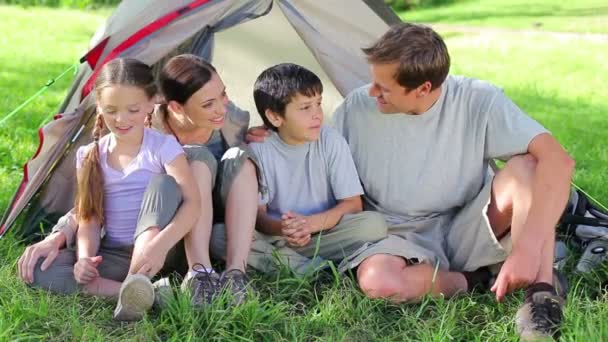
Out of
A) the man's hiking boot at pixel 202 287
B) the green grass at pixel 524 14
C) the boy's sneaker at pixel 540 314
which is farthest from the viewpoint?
the green grass at pixel 524 14

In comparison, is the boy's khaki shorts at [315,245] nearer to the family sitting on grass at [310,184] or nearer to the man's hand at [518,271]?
the family sitting on grass at [310,184]

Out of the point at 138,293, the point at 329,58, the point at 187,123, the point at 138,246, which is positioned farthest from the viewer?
the point at 329,58

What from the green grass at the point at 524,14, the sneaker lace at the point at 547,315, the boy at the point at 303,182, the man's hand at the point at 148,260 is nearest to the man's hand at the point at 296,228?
the boy at the point at 303,182

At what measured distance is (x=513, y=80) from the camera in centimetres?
747

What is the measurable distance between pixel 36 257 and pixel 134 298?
504 millimetres

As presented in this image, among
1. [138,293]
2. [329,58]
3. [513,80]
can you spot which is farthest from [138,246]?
[513,80]

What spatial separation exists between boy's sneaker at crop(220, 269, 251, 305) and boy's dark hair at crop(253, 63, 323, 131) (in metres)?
0.60

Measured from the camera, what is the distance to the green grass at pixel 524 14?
11717mm

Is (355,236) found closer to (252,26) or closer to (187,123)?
(187,123)

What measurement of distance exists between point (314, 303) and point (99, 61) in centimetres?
124

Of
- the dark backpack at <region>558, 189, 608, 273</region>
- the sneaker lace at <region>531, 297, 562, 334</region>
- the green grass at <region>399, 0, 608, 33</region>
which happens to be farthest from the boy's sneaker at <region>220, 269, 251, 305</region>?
the green grass at <region>399, 0, 608, 33</region>

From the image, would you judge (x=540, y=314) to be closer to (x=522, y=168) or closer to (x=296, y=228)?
(x=522, y=168)

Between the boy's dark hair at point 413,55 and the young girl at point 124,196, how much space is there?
2.43 feet

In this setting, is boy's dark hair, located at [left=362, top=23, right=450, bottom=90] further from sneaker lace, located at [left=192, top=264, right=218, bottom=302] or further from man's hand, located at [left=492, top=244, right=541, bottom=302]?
sneaker lace, located at [left=192, top=264, right=218, bottom=302]
